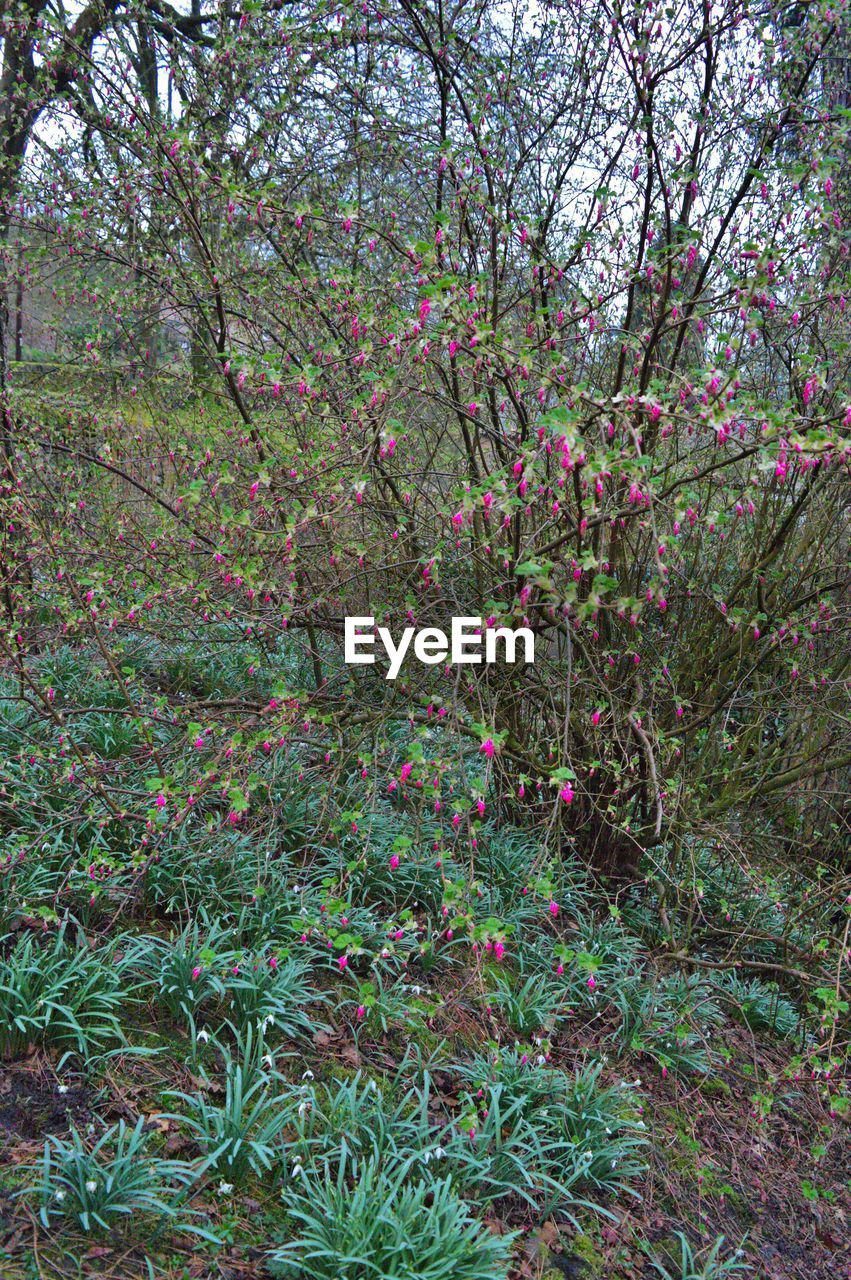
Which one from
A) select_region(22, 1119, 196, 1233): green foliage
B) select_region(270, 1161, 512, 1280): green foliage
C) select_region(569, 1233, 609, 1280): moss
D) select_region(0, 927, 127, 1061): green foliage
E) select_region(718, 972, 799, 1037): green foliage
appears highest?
select_region(0, 927, 127, 1061): green foliage

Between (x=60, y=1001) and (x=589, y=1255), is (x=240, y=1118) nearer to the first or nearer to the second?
(x=60, y=1001)

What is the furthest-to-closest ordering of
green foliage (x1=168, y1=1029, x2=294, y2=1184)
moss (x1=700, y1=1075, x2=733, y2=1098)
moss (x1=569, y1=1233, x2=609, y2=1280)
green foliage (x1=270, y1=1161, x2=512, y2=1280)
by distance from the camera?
moss (x1=700, y1=1075, x2=733, y2=1098), moss (x1=569, y1=1233, x2=609, y2=1280), green foliage (x1=168, y1=1029, x2=294, y2=1184), green foliage (x1=270, y1=1161, x2=512, y2=1280)

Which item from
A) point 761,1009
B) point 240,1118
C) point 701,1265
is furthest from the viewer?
point 761,1009

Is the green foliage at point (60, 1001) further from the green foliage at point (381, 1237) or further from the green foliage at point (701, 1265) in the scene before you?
the green foliage at point (701, 1265)

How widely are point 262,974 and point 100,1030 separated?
52 cm

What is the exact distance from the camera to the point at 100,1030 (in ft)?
Answer: 8.34

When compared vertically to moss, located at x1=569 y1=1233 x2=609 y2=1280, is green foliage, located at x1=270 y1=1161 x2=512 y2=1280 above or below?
above

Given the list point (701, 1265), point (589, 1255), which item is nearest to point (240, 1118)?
point (589, 1255)

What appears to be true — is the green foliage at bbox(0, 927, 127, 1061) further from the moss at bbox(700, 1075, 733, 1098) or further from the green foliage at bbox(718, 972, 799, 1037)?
the green foliage at bbox(718, 972, 799, 1037)

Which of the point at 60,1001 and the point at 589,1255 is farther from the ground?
the point at 60,1001

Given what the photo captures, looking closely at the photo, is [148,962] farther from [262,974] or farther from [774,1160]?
[774,1160]

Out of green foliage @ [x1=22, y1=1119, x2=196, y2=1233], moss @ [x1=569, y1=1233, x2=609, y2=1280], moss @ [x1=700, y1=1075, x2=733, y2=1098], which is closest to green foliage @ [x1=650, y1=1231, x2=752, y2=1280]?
moss @ [x1=569, y1=1233, x2=609, y2=1280]

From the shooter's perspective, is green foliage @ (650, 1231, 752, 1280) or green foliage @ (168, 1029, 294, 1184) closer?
green foliage @ (168, 1029, 294, 1184)

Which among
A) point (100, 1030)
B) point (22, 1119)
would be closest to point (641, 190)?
point (100, 1030)
